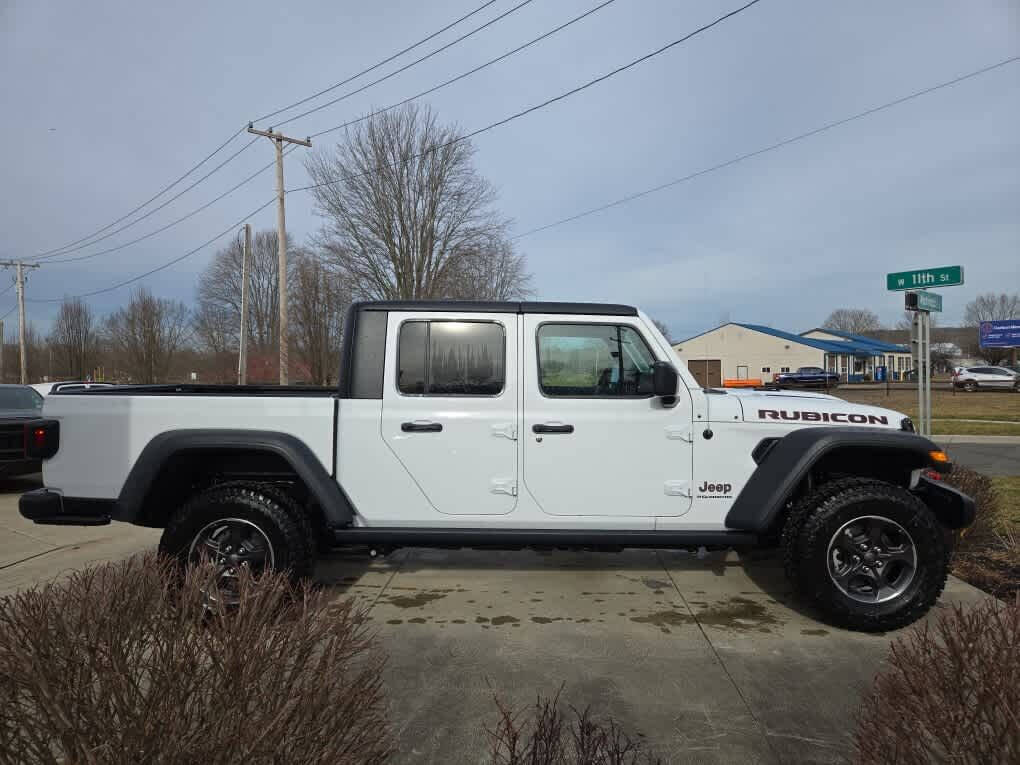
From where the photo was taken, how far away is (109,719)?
134 centimetres

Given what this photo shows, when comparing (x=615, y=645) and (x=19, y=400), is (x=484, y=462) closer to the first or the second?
(x=615, y=645)

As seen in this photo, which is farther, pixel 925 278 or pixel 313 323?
pixel 313 323

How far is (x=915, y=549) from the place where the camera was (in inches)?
132

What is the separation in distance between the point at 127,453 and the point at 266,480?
0.82m

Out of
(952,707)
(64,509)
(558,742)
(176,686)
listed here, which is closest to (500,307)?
(558,742)

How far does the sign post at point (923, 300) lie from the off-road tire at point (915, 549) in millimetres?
4565

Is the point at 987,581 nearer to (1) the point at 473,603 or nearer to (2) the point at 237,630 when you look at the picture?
(1) the point at 473,603

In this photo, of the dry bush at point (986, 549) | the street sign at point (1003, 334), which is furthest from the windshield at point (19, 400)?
the street sign at point (1003, 334)

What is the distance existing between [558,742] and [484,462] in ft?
6.67

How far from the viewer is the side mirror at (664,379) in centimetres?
337

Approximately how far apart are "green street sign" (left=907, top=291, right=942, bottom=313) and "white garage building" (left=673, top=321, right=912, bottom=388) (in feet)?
134

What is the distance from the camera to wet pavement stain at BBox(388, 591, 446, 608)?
3.86 meters

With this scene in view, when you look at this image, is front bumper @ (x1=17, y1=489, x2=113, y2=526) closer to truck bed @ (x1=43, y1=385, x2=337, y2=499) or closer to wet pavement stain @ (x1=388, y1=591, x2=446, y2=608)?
truck bed @ (x1=43, y1=385, x2=337, y2=499)

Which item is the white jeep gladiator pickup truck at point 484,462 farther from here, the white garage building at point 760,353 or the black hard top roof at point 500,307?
the white garage building at point 760,353
